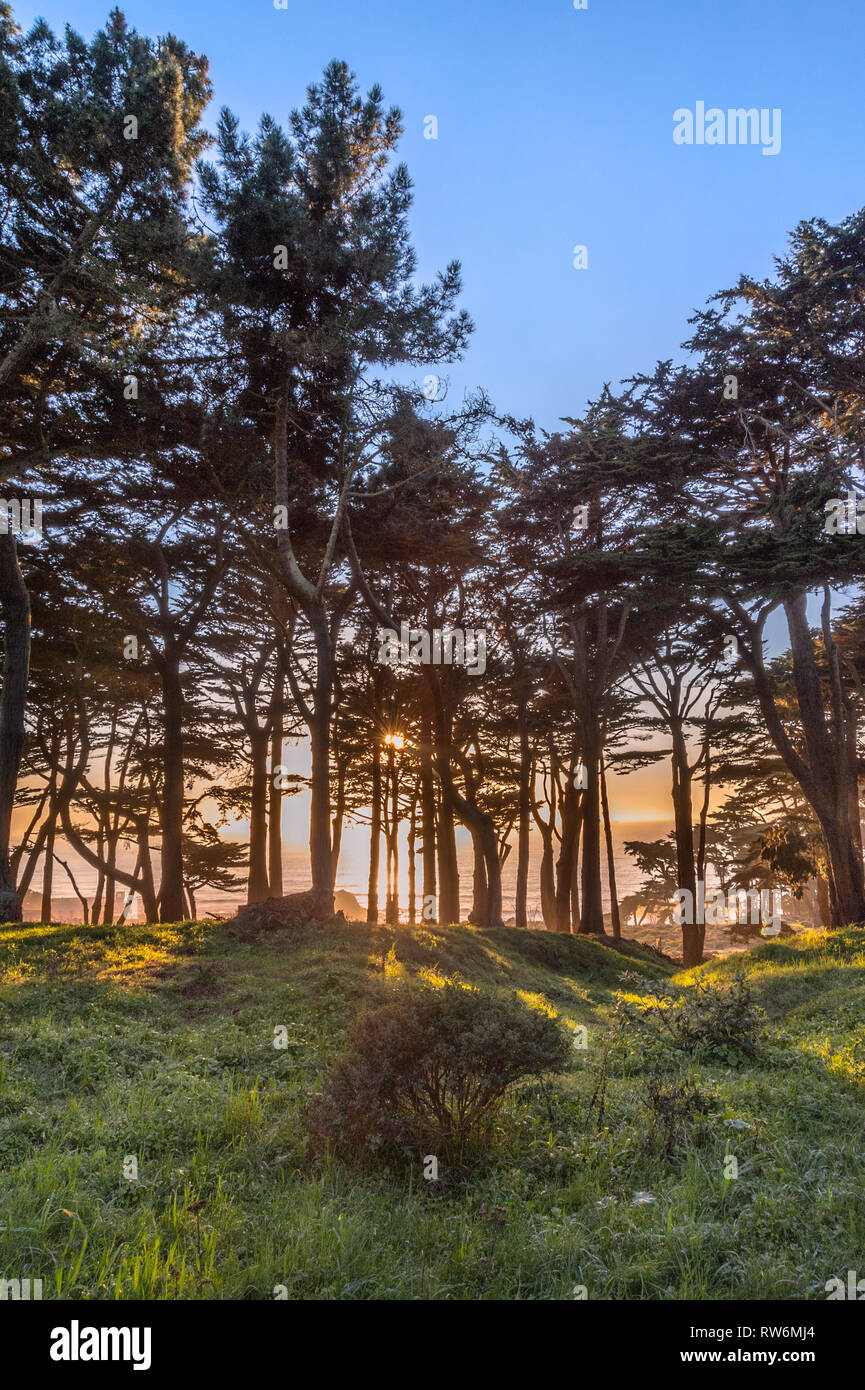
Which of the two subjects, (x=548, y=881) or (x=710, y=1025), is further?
(x=548, y=881)

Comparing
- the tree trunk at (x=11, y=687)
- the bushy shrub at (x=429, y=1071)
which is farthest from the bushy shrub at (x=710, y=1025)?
the tree trunk at (x=11, y=687)

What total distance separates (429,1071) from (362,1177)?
775 mm

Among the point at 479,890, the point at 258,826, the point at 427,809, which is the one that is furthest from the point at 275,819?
the point at 479,890

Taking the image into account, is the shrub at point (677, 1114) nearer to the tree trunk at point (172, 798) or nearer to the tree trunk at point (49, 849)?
the tree trunk at point (172, 798)

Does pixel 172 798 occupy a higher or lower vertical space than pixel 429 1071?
higher

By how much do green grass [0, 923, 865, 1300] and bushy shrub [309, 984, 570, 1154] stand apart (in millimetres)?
239

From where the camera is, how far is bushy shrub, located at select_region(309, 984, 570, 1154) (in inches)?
188

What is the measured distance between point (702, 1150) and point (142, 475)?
54.3ft

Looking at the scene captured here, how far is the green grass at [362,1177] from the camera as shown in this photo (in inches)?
133

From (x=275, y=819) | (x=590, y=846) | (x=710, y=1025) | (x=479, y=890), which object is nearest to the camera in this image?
(x=710, y=1025)

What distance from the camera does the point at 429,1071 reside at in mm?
4996

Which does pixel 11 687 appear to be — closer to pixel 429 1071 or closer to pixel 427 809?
pixel 429 1071

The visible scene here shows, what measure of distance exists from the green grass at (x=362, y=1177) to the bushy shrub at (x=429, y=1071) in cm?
24
